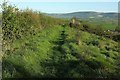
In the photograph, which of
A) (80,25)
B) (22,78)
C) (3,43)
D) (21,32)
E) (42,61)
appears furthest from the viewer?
(80,25)

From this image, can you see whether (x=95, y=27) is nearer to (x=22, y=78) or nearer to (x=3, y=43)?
(x=3, y=43)

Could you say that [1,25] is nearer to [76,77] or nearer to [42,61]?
[42,61]

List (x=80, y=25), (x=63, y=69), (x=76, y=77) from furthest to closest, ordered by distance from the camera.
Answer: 1. (x=80, y=25)
2. (x=63, y=69)
3. (x=76, y=77)

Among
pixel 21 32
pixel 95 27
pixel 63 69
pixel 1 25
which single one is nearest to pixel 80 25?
pixel 95 27

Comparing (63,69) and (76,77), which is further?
(63,69)

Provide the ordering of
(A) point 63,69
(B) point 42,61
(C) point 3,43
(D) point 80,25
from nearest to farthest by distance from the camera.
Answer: (A) point 63,69
(B) point 42,61
(C) point 3,43
(D) point 80,25

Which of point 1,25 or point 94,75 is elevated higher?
point 1,25

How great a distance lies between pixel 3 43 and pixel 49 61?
369 centimetres

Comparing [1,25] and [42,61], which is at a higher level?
[1,25]

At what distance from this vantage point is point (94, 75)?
14680 millimetres

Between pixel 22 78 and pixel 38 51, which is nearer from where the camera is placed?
pixel 22 78

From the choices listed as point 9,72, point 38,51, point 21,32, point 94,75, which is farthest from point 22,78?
point 21,32

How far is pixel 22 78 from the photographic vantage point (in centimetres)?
1301

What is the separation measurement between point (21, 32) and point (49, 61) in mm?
8350
